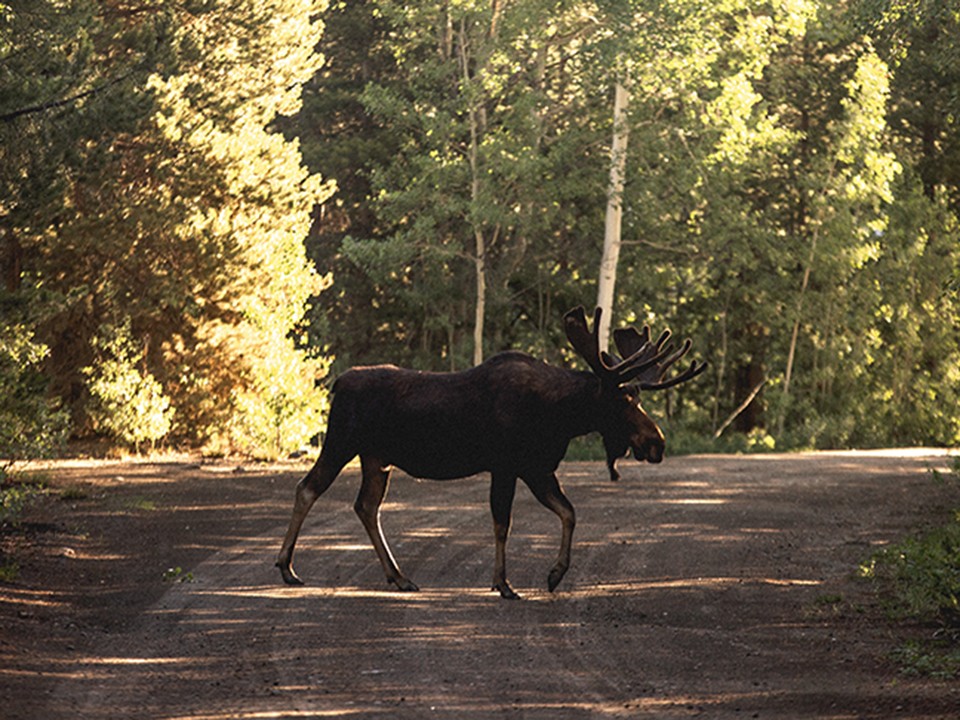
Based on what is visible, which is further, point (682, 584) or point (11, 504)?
point (11, 504)

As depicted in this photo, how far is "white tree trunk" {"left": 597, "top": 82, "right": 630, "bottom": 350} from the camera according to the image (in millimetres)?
35281

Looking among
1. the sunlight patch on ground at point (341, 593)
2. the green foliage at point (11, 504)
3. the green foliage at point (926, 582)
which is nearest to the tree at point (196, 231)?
the green foliage at point (11, 504)

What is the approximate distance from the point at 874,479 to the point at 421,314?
21187 millimetres

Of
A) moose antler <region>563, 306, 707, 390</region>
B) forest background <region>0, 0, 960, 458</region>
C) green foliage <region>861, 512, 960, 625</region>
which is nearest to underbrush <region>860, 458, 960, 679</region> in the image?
green foliage <region>861, 512, 960, 625</region>

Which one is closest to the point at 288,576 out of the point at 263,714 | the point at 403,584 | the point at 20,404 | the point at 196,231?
the point at 403,584

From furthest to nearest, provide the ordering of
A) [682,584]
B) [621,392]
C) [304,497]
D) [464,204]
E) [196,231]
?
[464,204]
[196,231]
[682,584]
[304,497]
[621,392]

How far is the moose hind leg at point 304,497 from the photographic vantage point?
1461cm

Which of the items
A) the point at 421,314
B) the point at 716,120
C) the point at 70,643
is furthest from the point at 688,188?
the point at 70,643

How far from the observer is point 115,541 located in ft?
57.0

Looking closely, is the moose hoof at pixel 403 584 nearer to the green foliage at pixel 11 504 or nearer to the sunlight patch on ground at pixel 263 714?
the green foliage at pixel 11 504

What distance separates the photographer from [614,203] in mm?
35969

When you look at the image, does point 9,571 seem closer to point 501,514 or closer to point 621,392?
point 501,514

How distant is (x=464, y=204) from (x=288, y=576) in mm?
23092

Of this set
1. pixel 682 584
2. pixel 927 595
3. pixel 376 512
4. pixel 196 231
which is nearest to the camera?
pixel 927 595
